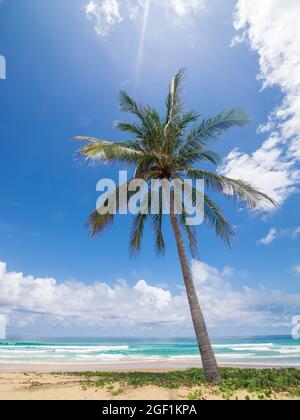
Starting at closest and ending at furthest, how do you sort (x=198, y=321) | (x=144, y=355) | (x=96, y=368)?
(x=198, y=321) → (x=96, y=368) → (x=144, y=355)

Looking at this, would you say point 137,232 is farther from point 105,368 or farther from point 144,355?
point 144,355

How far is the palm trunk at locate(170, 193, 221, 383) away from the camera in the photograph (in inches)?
338

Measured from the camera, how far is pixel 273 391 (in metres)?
7.31

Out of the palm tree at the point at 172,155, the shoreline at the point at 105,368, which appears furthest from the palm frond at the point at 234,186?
the shoreline at the point at 105,368

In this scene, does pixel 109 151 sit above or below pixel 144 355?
above

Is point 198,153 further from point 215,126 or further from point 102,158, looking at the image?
point 102,158

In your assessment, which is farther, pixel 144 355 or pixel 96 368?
pixel 144 355

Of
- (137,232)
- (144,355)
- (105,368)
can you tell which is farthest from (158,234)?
(144,355)

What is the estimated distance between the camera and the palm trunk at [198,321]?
8.59 metres

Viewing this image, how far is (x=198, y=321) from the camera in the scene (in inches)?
360

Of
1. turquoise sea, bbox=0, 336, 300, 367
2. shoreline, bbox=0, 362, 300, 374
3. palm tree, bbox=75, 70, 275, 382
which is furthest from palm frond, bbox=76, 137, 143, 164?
turquoise sea, bbox=0, 336, 300, 367

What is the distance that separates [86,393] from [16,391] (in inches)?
85.0

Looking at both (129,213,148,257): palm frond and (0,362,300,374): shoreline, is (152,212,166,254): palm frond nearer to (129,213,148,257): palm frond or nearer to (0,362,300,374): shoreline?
(129,213,148,257): palm frond
